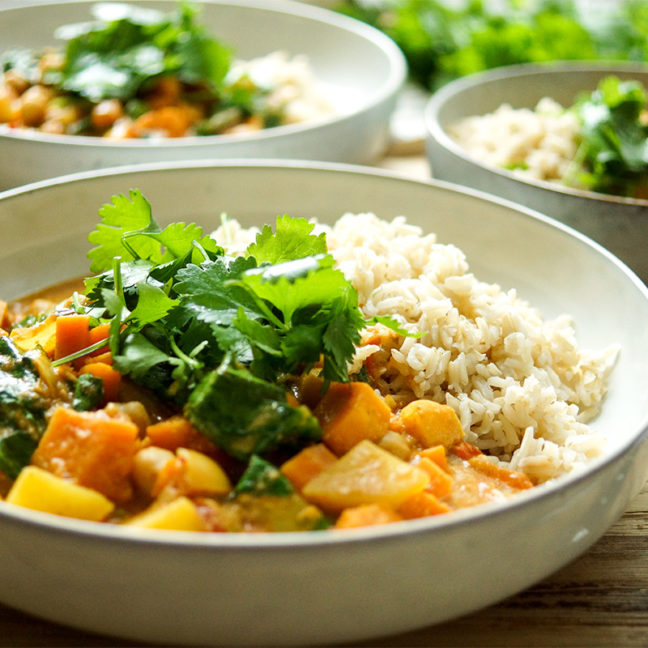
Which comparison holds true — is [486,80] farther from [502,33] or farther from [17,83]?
[17,83]

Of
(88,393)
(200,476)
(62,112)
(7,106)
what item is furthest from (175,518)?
(7,106)

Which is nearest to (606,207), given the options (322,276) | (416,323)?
(416,323)

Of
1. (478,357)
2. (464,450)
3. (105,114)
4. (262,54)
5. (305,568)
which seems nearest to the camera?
(305,568)

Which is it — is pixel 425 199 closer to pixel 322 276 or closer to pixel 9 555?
pixel 322 276

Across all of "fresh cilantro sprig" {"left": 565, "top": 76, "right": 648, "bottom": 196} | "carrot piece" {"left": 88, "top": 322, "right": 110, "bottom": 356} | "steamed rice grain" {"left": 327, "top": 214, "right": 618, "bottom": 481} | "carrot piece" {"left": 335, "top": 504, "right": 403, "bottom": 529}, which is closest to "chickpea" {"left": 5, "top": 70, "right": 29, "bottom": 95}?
"steamed rice grain" {"left": 327, "top": 214, "right": 618, "bottom": 481}

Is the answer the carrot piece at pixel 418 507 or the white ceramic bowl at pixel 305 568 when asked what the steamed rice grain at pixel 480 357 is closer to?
the white ceramic bowl at pixel 305 568

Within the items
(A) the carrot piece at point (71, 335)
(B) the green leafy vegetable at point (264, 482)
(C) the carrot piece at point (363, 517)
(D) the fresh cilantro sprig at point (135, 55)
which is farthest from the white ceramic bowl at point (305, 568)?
(D) the fresh cilantro sprig at point (135, 55)

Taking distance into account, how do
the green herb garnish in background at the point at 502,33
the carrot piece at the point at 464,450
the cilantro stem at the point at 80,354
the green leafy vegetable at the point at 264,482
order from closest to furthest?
the green leafy vegetable at the point at 264,482
the cilantro stem at the point at 80,354
the carrot piece at the point at 464,450
the green herb garnish in background at the point at 502,33
